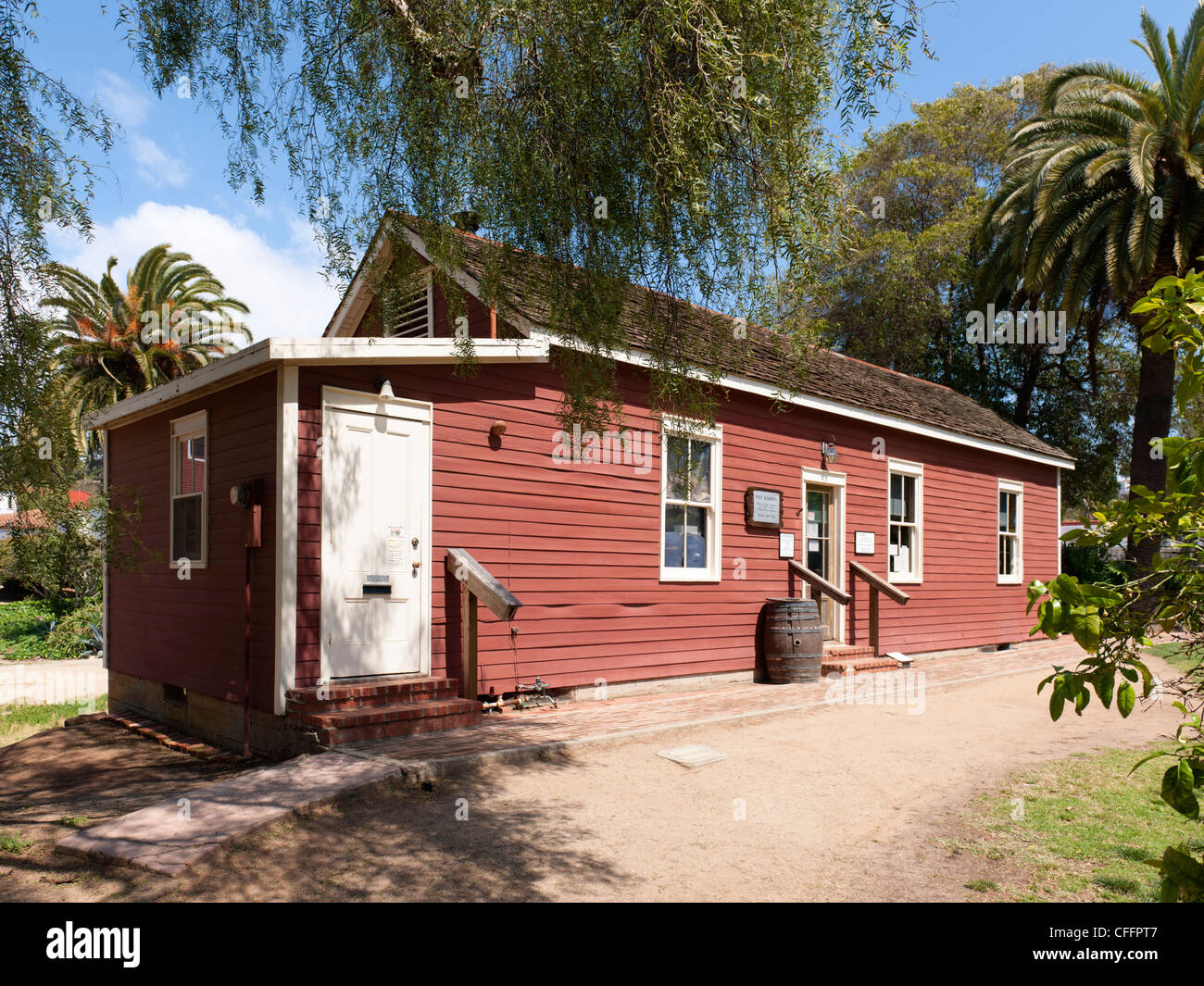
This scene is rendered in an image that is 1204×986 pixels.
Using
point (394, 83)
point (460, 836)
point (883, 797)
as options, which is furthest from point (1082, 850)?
point (394, 83)

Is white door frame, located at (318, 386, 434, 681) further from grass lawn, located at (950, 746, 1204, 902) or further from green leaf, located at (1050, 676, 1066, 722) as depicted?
green leaf, located at (1050, 676, 1066, 722)

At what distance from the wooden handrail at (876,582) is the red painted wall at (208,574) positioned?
818 cm

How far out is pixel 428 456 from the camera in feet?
26.5

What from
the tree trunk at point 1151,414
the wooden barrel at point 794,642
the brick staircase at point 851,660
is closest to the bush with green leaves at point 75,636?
the wooden barrel at point 794,642

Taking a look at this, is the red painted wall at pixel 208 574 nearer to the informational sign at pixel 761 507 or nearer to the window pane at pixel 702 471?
the window pane at pixel 702 471

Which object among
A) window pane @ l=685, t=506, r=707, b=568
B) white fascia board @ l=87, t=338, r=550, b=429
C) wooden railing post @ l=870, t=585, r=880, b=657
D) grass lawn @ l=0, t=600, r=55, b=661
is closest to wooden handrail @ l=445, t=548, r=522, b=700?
white fascia board @ l=87, t=338, r=550, b=429

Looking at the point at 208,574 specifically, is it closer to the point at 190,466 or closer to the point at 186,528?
the point at 186,528

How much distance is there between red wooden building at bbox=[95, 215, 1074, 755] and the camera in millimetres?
7258

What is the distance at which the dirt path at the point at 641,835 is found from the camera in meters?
4.32

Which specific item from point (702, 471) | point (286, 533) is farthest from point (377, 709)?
point (702, 471)

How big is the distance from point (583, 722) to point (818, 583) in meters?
4.74

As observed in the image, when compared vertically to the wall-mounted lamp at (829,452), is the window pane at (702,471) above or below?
below
